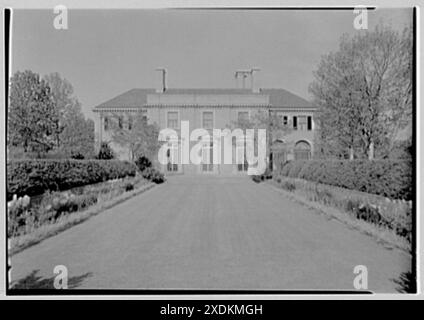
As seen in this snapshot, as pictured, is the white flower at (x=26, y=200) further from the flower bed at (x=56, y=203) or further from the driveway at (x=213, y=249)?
the driveway at (x=213, y=249)

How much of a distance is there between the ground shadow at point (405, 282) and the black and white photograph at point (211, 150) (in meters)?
0.02

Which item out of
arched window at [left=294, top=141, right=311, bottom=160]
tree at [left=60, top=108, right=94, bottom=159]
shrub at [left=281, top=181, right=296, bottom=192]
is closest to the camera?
tree at [left=60, top=108, right=94, bottom=159]

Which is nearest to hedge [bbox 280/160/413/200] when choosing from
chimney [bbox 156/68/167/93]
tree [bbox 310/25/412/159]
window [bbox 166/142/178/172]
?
tree [bbox 310/25/412/159]

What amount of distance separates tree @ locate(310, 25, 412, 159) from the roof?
225 mm

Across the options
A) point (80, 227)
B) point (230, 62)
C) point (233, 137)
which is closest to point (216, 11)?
point (230, 62)

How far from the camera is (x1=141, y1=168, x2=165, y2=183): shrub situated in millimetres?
3988

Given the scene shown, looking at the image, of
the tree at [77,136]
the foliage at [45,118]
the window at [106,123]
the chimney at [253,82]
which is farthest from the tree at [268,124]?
the foliage at [45,118]

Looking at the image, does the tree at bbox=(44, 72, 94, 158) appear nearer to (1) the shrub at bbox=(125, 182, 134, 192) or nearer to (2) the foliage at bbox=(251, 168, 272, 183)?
(1) the shrub at bbox=(125, 182, 134, 192)

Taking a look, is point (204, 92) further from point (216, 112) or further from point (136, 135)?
point (136, 135)

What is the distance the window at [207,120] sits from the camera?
12.6 ft

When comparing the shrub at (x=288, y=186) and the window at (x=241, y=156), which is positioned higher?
the window at (x=241, y=156)

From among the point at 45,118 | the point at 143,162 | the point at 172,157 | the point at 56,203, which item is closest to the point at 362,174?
the point at 172,157

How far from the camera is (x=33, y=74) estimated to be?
11.7 ft
